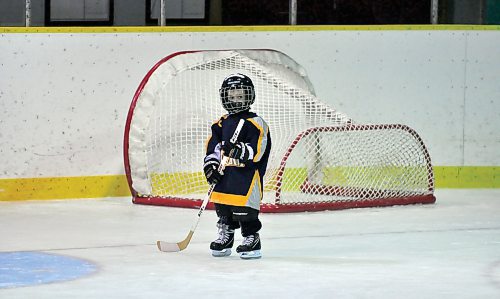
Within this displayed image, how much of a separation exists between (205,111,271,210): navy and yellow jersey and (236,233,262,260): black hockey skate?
0.16 m

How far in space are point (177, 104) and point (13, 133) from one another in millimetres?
1160

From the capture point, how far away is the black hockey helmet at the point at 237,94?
645 centimetres

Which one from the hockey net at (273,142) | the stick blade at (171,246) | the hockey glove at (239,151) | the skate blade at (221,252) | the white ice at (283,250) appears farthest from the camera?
the hockey net at (273,142)

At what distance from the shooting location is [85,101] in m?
9.01

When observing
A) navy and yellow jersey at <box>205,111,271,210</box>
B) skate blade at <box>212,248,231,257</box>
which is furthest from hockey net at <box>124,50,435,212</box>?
navy and yellow jersey at <box>205,111,271,210</box>

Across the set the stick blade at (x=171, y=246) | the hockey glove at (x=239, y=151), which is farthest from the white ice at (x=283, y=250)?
the hockey glove at (x=239, y=151)

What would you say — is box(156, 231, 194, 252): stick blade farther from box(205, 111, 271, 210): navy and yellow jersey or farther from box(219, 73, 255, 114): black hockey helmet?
box(219, 73, 255, 114): black hockey helmet

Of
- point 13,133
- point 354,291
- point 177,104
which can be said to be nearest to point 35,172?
point 13,133

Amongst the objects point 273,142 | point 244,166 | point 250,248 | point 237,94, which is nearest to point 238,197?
point 244,166

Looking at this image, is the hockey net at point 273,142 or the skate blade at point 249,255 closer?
the skate blade at point 249,255

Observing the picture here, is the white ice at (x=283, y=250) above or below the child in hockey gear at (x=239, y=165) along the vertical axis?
below

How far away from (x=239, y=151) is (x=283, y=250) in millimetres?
779

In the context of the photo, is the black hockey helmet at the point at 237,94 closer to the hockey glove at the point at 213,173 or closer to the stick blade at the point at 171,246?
the hockey glove at the point at 213,173

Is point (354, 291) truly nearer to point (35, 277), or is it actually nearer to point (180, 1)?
point (35, 277)
